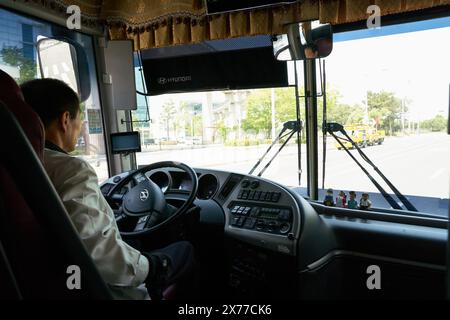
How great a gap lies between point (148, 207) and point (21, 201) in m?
0.91

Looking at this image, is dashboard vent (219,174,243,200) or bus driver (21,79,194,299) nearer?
bus driver (21,79,194,299)

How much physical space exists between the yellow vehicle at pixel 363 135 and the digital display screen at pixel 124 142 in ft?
5.12

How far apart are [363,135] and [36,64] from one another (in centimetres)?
215

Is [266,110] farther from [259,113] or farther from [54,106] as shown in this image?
[54,106]

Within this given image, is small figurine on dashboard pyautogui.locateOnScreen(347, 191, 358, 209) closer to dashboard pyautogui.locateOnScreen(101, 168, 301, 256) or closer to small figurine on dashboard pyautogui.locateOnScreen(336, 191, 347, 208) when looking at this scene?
small figurine on dashboard pyautogui.locateOnScreen(336, 191, 347, 208)

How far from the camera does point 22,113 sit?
820 millimetres

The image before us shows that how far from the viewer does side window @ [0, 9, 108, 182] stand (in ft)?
7.07

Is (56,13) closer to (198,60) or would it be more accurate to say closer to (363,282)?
(198,60)

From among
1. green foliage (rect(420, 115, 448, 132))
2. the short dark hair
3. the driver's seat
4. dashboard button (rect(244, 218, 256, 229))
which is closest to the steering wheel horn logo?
dashboard button (rect(244, 218, 256, 229))

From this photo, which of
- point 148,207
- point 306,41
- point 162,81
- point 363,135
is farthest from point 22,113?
point 162,81

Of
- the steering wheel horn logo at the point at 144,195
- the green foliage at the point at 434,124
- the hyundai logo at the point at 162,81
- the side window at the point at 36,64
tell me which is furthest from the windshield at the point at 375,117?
the side window at the point at 36,64

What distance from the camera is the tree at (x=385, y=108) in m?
1.92

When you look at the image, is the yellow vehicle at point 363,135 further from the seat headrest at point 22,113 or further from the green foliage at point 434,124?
the seat headrest at point 22,113

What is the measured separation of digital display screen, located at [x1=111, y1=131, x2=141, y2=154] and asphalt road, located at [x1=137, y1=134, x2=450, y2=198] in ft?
2.71
